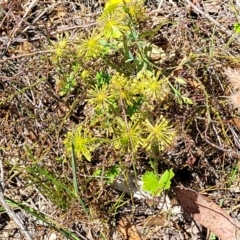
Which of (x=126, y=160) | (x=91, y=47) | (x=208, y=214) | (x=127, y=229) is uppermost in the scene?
(x=91, y=47)

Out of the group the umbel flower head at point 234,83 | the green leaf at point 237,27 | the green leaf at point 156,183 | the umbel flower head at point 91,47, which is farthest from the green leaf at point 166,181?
the green leaf at point 237,27

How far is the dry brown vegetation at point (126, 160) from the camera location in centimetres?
235

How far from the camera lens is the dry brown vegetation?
7.70 ft

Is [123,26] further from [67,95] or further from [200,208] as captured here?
[200,208]

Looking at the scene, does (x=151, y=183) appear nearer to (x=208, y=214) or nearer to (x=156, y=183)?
(x=156, y=183)

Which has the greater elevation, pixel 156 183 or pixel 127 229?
pixel 156 183

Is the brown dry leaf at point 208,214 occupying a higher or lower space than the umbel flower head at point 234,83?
lower

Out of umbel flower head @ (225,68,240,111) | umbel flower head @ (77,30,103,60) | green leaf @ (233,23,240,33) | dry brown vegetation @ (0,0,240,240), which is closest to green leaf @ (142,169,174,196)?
dry brown vegetation @ (0,0,240,240)

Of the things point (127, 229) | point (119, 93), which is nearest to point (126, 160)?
point (127, 229)

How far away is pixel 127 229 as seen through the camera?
2398 millimetres

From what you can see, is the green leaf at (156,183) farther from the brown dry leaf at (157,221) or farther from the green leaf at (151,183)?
the brown dry leaf at (157,221)

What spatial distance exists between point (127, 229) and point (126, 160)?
33 cm

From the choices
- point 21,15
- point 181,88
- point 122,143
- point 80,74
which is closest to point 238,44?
point 181,88

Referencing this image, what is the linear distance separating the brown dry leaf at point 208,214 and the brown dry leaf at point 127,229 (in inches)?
10.2
